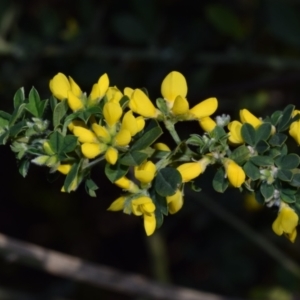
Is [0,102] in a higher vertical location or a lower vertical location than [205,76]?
lower

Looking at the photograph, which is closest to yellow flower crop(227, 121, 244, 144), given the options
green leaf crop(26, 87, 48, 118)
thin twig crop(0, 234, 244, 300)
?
green leaf crop(26, 87, 48, 118)

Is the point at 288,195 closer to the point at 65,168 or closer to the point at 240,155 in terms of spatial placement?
the point at 240,155

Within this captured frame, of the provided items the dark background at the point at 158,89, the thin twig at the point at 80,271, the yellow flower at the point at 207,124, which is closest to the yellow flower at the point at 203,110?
the yellow flower at the point at 207,124

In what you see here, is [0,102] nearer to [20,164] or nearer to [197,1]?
[197,1]

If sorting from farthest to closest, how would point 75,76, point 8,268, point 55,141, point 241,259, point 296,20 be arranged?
point 8,268 < point 241,259 < point 75,76 < point 296,20 < point 55,141

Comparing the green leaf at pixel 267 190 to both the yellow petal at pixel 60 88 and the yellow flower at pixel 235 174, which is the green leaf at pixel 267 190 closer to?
the yellow flower at pixel 235 174

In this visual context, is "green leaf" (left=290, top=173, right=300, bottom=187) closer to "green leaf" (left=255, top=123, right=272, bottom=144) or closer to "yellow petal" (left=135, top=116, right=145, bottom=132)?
"green leaf" (left=255, top=123, right=272, bottom=144)

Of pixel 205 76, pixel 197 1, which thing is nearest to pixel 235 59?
pixel 205 76
